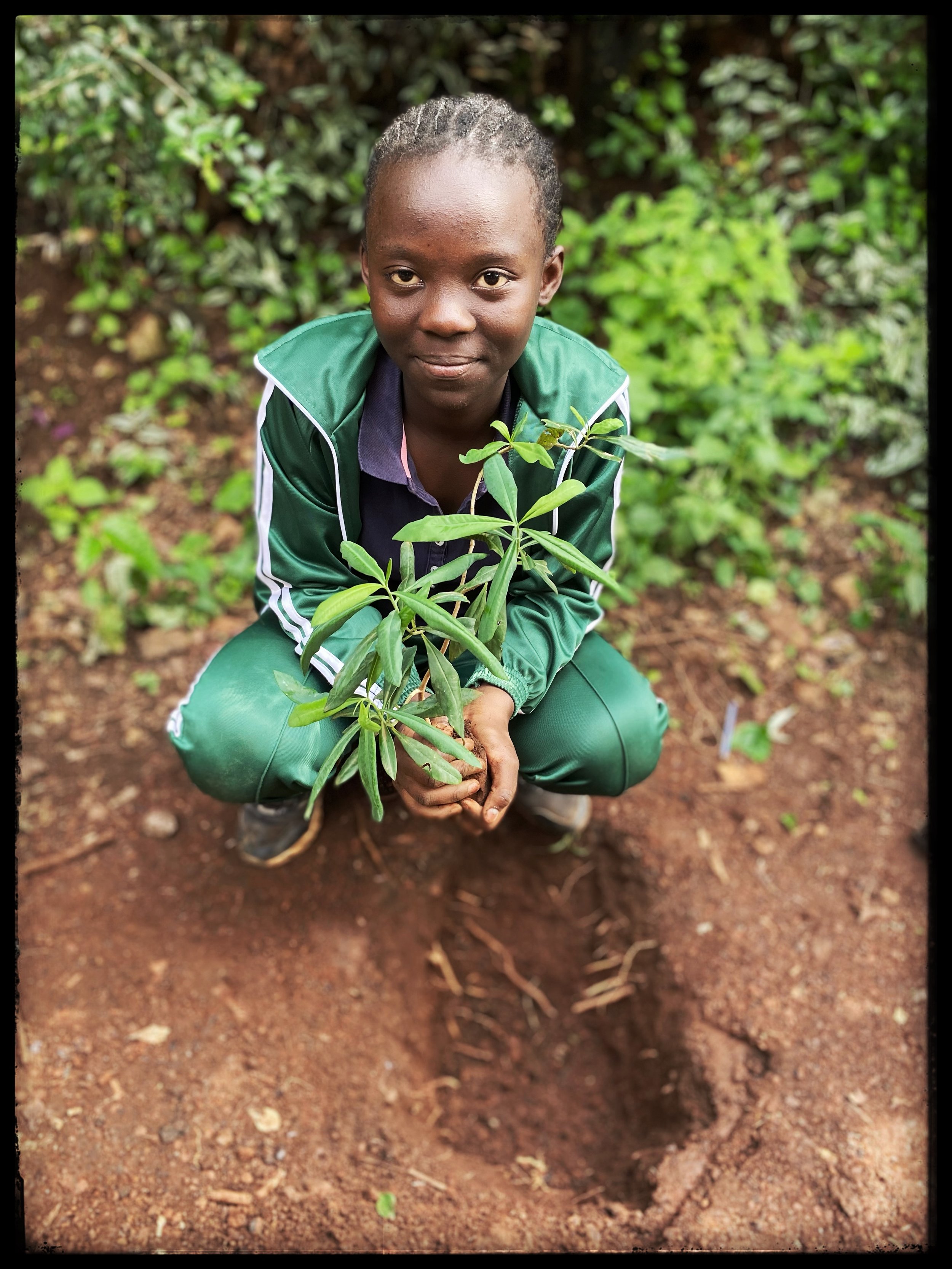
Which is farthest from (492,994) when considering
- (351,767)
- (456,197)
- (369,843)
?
(456,197)

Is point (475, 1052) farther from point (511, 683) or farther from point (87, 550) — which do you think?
point (87, 550)

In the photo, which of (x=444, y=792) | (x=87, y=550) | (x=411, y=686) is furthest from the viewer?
(x=87, y=550)

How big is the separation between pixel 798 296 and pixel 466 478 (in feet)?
6.59

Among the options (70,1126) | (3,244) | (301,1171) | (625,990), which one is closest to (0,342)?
(3,244)

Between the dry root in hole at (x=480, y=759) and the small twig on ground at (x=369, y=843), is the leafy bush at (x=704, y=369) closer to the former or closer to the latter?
the small twig on ground at (x=369, y=843)

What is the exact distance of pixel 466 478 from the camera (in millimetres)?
1800

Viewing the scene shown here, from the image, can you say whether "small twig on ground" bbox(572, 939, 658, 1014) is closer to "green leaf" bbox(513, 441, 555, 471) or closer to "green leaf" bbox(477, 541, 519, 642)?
"green leaf" bbox(477, 541, 519, 642)

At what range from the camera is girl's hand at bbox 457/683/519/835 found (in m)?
1.62

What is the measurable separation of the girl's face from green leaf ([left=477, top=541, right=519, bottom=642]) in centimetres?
32

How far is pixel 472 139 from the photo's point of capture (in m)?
1.40

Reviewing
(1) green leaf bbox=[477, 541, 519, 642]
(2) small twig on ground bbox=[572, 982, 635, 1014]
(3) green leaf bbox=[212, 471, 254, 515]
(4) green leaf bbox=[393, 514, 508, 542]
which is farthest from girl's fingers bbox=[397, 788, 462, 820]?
(3) green leaf bbox=[212, 471, 254, 515]

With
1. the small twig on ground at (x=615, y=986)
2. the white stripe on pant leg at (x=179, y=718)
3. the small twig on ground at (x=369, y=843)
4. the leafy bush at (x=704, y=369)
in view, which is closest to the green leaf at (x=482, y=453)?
the white stripe on pant leg at (x=179, y=718)

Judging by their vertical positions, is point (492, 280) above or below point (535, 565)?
above

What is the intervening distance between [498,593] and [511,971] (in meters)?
1.30
